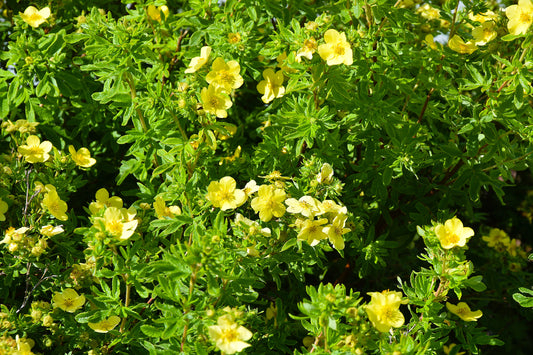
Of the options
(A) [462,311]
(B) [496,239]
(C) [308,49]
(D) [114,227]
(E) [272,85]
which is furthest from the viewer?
(B) [496,239]

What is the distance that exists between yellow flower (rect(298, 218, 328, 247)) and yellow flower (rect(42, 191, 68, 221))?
37.7 inches

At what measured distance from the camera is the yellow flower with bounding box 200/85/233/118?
2.20 m

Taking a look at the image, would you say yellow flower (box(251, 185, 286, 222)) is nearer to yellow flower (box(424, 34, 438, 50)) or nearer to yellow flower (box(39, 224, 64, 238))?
yellow flower (box(39, 224, 64, 238))

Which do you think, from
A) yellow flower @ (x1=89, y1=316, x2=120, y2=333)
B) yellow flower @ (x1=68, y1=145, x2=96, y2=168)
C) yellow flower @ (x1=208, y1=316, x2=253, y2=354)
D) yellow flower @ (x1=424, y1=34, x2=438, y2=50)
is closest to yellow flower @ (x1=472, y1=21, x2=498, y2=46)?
yellow flower @ (x1=424, y1=34, x2=438, y2=50)

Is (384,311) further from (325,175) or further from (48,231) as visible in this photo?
(48,231)

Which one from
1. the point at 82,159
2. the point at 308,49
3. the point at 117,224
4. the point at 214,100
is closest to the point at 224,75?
the point at 214,100

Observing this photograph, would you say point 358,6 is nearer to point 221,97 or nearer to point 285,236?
point 221,97

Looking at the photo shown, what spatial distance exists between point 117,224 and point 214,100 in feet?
1.88

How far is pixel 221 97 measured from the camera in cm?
222

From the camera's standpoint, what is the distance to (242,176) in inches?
102

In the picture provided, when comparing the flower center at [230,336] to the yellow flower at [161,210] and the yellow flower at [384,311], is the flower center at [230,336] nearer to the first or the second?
the yellow flower at [384,311]

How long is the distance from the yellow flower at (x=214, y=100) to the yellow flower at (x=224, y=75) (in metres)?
0.03

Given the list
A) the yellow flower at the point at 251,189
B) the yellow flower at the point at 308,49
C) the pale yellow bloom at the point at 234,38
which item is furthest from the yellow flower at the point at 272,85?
the yellow flower at the point at 251,189

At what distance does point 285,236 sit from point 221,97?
0.57 m
